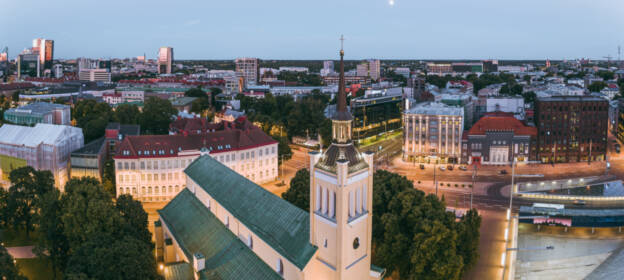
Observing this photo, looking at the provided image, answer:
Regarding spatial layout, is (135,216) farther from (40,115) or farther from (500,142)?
(500,142)

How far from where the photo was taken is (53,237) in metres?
55.3

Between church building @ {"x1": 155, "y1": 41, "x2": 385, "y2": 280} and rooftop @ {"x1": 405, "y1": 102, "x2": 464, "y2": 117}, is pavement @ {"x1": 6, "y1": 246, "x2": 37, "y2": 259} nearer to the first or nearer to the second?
church building @ {"x1": 155, "y1": 41, "x2": 385, "y2": 280}

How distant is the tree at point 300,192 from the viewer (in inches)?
2534

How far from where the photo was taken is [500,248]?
6356 cm

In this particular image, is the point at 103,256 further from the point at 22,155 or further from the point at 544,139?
the point at 544,139

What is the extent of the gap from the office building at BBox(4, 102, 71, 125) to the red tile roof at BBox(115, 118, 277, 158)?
179ft

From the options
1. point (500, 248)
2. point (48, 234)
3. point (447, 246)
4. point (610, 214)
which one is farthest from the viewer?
point (610, 214)

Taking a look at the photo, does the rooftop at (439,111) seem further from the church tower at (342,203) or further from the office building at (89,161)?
the church tower at (342,203)

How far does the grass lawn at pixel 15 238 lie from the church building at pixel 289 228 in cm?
2477

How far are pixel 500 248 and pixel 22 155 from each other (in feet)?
282

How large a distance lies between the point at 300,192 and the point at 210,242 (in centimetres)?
1958

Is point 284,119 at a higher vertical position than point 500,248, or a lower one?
higher

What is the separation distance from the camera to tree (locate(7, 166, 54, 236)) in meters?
65.7

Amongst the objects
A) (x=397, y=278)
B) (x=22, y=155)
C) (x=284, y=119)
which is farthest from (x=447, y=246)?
(x=284, y=119)
